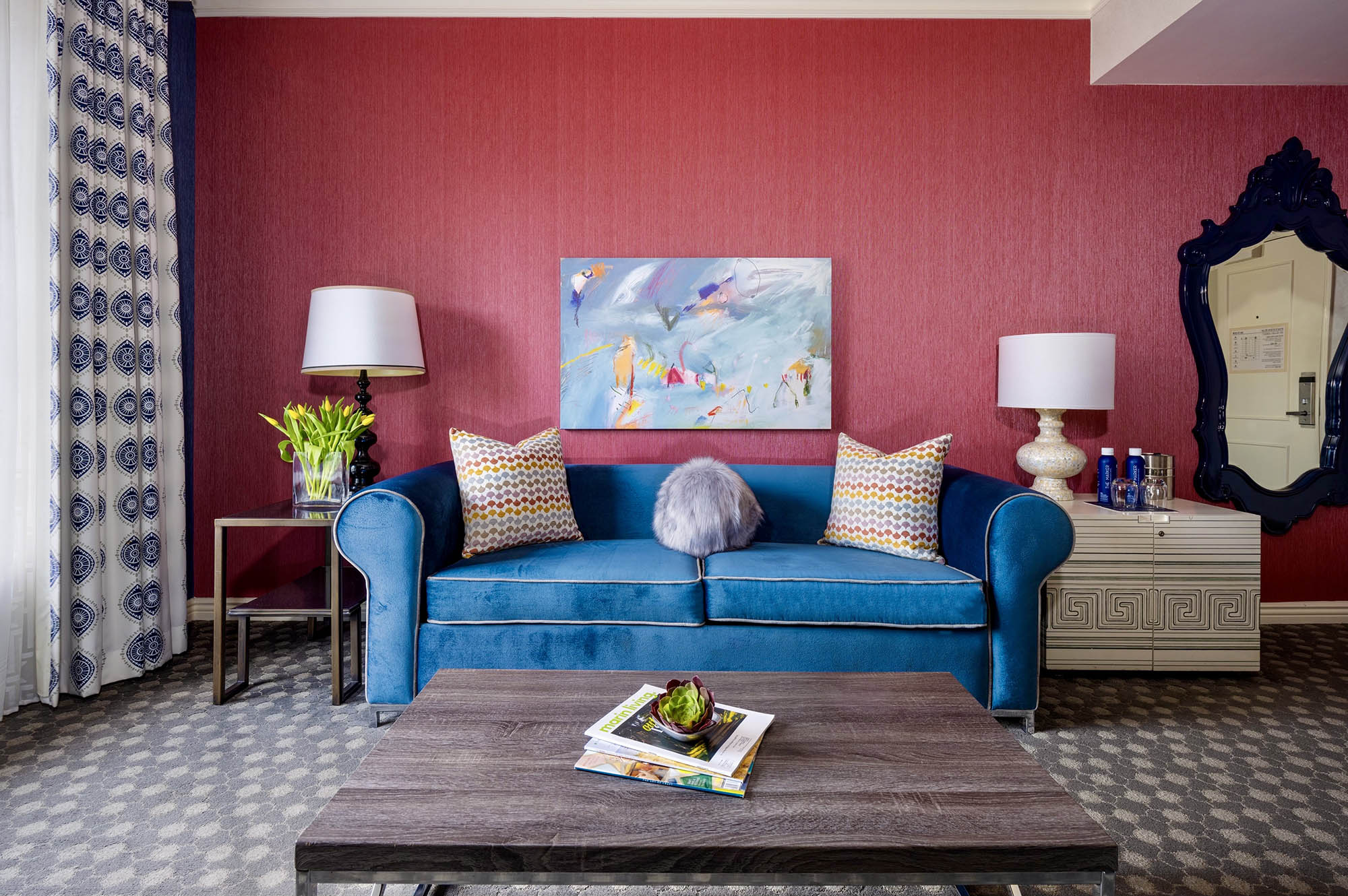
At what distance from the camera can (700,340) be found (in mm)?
3092

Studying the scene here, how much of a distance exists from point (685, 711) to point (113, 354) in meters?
2.50

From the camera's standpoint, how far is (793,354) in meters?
3.10

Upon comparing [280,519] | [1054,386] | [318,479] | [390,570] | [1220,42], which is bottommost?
[390,570]

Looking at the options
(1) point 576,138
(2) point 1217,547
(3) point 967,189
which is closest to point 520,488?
(1) point 576,138

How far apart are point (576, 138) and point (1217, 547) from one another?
3020 mm

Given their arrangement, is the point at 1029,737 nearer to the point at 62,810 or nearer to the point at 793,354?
the point at 793,354

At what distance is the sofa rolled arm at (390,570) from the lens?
2.09 metres

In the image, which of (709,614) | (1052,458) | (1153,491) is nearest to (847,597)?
(709,614)

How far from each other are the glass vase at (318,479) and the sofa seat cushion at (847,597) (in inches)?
56.4

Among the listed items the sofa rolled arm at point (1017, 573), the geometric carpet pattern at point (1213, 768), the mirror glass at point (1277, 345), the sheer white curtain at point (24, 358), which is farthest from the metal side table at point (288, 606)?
the mirror glass at point (1277, 345)

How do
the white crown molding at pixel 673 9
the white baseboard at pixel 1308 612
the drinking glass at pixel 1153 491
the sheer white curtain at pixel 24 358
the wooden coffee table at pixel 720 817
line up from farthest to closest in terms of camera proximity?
the white baseboard at pixel 1308 612, the white crown molding at pixel 673 9, the drinking glass at pixel 1153 491, the sheer white curtain at pixel 24 358, the wooden coffee table at pixel 720 817

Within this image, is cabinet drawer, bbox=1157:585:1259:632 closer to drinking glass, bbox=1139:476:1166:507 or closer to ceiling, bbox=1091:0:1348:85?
drinking glass, bbox=1139:476:1166:507

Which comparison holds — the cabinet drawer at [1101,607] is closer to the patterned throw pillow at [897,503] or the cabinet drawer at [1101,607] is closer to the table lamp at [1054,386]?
the table lamp at [1054,386]

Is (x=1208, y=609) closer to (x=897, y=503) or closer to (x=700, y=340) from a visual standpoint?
(x=897, y=503)
